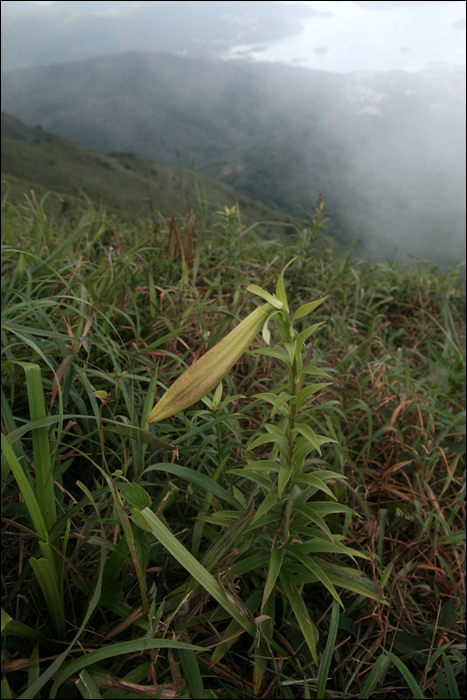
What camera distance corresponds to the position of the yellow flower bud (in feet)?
2.31

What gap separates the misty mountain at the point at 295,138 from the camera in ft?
297

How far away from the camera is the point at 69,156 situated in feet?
172

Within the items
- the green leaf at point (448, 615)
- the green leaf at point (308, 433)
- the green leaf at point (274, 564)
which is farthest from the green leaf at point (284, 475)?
the green leaf at point (448, 615)

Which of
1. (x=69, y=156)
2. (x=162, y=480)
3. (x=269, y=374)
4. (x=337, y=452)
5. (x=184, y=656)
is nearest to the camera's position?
(x=184, y=656)

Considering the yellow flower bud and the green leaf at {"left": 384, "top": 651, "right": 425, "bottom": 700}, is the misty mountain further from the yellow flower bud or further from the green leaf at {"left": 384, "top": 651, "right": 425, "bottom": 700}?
the yellow flower bud

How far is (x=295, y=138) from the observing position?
126m

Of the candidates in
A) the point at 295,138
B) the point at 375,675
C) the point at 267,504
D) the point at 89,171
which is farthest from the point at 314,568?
the point at 295,138

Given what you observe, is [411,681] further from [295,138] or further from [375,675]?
[295,138]

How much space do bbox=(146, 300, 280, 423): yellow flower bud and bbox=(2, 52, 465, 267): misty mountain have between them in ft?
226

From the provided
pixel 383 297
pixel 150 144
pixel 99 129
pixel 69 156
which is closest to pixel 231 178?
pixel 69 156

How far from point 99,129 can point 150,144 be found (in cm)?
2035

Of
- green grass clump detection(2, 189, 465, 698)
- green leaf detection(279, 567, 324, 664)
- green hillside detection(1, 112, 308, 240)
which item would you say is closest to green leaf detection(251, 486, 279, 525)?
green grass clump detection(2, 189, 465, 698)

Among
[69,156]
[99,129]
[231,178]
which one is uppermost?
[99,129]

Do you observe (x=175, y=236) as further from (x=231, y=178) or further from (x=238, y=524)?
(x=231, y=178)
